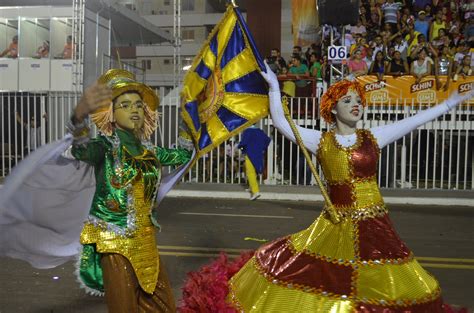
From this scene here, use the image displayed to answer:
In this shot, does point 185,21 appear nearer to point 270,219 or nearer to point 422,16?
point 422,16

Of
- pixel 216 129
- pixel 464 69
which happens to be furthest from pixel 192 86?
pixel 464 69

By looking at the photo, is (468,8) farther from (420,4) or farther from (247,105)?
(247,105)

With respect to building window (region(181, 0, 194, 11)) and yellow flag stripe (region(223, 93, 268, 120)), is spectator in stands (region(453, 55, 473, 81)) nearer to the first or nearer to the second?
yellow flag stripe (region(223, 93, 268, 120))

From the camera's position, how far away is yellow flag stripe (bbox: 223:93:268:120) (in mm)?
4598

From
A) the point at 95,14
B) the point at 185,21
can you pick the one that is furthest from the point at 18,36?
the point at 185,21

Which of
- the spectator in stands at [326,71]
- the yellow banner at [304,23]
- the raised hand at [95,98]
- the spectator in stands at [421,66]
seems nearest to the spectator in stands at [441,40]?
the spectator in stands at [421,66]

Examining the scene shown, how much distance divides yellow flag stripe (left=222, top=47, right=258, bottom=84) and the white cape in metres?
0.96

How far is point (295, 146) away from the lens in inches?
569

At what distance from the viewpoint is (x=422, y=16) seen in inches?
623

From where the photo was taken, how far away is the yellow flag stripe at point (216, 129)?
439cm

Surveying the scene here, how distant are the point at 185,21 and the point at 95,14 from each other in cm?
2640

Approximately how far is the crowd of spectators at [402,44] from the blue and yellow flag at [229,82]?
9.44m

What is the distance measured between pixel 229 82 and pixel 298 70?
10883 mm

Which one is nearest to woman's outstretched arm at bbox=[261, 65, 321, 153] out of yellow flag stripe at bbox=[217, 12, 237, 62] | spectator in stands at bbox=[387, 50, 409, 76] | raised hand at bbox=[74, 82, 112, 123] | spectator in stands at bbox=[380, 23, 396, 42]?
yellow flag stripe at bbox=[217, 12, 237, 62]
